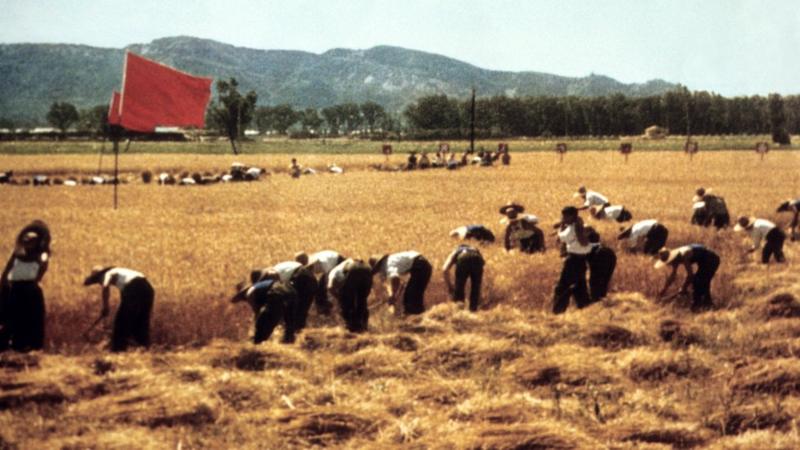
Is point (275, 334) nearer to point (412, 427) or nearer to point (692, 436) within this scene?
point (412, 427)

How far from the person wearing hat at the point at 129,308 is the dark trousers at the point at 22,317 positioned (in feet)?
2.73

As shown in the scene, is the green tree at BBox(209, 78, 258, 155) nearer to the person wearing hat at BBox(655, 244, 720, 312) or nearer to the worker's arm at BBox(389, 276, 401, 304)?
the worker's arm at BBox(389, 276, 401, 304)

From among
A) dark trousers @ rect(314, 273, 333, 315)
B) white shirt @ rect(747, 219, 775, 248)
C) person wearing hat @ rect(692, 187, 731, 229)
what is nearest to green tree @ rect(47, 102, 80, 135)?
person wearing hat @ rect(692, 187, 731, 229)

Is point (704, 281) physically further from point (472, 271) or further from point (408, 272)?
point (408, 272)

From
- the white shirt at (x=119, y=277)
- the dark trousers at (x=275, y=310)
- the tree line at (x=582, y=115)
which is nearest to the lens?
the white shirt at (x=119, y=277)

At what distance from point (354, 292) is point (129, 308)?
3.29m

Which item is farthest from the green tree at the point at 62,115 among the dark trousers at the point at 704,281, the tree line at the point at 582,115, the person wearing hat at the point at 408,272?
the dark trousers at the point at 704,281

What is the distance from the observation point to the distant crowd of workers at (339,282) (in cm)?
965

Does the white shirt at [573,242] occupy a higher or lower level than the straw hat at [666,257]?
higher

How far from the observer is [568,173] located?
46.6 metres

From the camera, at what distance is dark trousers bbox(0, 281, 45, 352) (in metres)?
9.55

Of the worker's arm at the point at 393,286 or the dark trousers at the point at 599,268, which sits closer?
the worker's arm at the point at 393,286

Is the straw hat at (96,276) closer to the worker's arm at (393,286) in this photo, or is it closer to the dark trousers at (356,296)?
the dark trousers at (356,296)

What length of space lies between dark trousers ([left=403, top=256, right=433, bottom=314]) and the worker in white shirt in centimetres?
165
